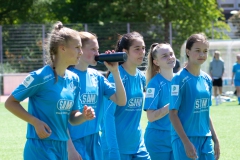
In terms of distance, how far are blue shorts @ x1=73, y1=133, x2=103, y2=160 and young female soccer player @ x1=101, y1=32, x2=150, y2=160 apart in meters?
0.28

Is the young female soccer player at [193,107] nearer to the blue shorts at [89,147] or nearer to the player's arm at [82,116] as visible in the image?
the blue shorts at [89,147]

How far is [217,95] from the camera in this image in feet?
75.8

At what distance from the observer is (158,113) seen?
638 cm

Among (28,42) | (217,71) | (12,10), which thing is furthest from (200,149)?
(12,10)

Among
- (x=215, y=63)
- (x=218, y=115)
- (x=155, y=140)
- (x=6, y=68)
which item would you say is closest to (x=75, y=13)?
(x=6, y=68)

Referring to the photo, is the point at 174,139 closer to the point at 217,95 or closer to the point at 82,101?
the point at 82,101

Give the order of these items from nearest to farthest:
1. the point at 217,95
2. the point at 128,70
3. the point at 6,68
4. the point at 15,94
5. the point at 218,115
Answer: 1. the point at 15,94
2. the point at 128,70
3. the point at 218,115
4. the point at 217,95
5. the point at 6,68

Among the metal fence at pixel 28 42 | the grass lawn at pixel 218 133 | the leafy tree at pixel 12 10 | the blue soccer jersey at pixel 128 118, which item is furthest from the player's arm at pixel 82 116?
the leafy tree at pixel 12 10

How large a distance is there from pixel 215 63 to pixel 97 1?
14067mm

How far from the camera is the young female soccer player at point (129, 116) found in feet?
19.8

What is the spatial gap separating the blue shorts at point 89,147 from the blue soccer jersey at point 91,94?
0.15 feet

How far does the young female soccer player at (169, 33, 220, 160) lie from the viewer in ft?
18.7

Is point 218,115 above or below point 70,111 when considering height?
below

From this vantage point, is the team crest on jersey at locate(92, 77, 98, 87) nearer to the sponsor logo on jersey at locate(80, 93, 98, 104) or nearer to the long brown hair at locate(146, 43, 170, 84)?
the sponsor logo on jersey at locate(80, 93, 98, 104)
